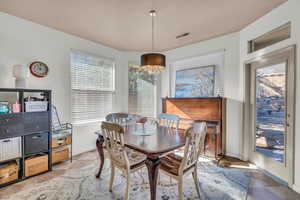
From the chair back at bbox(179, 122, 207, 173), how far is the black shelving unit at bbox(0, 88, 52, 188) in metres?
2.38

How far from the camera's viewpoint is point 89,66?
3725 millimetres

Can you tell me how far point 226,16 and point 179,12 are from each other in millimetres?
865

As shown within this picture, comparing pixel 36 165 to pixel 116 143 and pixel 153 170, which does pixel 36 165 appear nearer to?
pixel 116 143

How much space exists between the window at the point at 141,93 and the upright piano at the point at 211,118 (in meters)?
1.30

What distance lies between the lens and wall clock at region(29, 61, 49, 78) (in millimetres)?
2753

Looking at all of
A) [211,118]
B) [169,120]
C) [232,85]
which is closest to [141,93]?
[169,120]

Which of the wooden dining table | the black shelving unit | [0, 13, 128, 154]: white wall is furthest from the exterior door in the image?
the black shelving unit

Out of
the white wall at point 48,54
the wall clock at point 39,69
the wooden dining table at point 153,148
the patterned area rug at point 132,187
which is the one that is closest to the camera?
the wooden dining table at point 153,148

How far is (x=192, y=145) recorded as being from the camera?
1797mm

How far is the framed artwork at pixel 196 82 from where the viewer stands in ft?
11.9

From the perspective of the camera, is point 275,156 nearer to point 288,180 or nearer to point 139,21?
point 288,180

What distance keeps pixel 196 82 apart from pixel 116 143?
2762 millimetres

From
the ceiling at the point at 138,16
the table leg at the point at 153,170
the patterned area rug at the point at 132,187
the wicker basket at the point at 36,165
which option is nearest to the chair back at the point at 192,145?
the table leg at the point at 153,170

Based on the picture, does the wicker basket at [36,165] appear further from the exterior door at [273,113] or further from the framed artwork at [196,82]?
the exterior door at [273,113]
